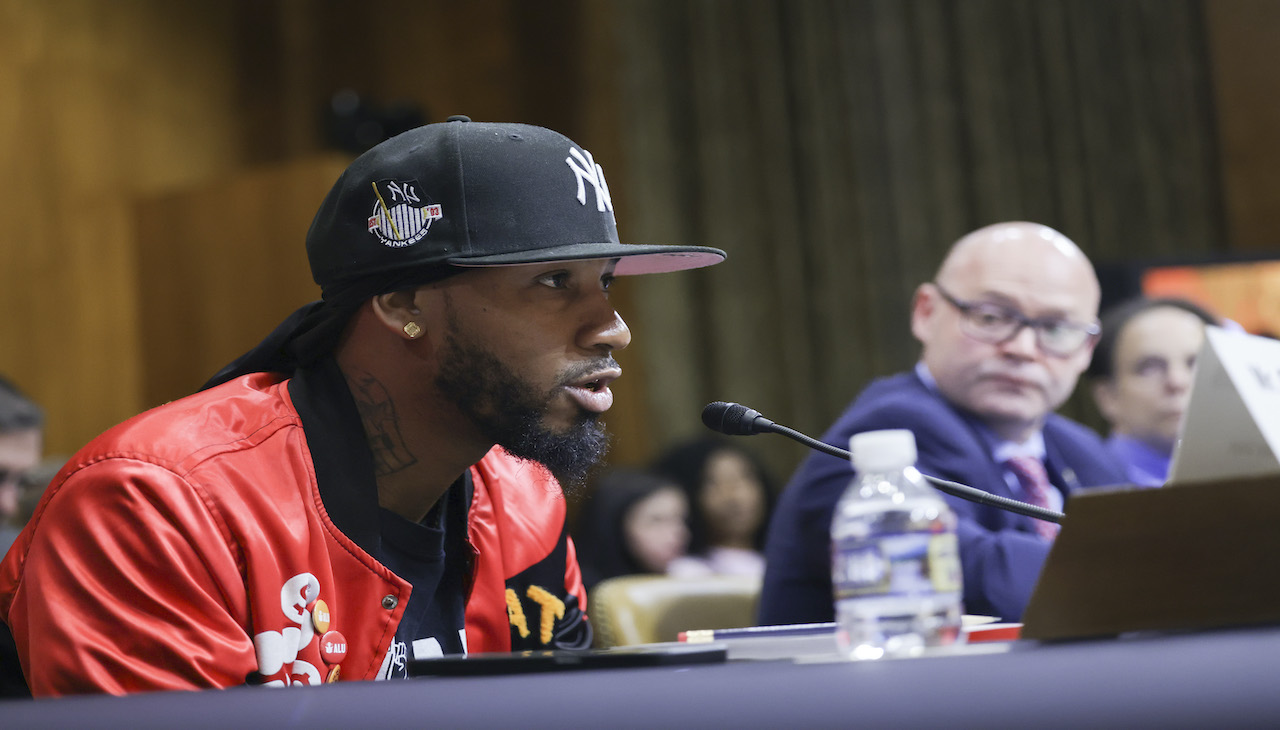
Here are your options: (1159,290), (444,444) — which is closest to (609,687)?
(444,444)

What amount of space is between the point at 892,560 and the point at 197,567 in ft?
1.88

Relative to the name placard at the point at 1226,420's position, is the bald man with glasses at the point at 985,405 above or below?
below

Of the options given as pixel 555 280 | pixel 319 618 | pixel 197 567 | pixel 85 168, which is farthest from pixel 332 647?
pixel 85 168

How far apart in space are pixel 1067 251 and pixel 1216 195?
272 centimetres

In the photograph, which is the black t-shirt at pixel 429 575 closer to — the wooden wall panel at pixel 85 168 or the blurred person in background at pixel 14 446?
the blurred person in background at pixel 14 446

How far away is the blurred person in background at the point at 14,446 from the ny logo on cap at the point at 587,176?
7.16ft

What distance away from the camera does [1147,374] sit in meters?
2.95

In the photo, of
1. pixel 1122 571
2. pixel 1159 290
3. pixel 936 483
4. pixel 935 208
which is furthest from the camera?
pixel 935 208

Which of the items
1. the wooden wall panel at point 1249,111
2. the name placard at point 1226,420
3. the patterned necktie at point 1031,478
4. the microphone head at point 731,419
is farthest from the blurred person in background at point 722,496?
the name placard at point 1226,420

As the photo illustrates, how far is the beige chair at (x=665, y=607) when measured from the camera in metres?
2.00

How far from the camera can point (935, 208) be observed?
4.73 metres

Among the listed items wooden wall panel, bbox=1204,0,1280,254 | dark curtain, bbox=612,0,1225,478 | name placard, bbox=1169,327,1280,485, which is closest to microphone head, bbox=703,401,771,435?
name placard, bbox=1169,327,1280,485

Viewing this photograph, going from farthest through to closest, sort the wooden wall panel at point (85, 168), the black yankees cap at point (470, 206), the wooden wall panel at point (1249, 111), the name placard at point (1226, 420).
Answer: the wooden wall panel at point (1249, 111) → the wooden wall panel at point (85, 168) → the black yankees cap at point (470, 206) → the name placard at point (1226, 420)

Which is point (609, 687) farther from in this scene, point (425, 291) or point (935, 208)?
point (935, 208)
